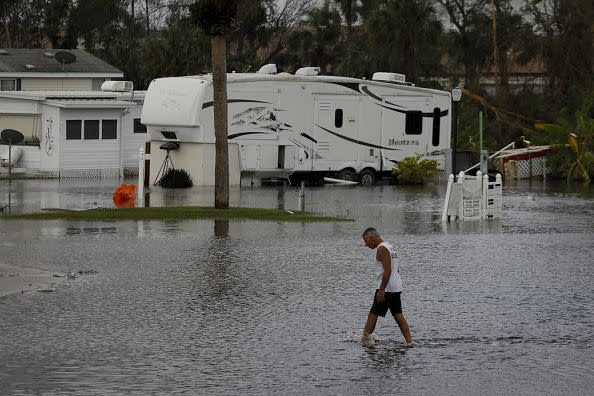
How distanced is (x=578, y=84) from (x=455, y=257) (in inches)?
1589

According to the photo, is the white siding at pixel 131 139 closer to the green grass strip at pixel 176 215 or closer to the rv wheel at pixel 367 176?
the rv wheel at pixel 367 176

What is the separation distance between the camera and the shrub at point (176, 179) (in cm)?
4219

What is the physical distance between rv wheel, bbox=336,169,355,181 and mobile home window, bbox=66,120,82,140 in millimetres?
9997

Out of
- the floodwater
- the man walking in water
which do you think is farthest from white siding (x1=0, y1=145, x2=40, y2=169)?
the man walking in water

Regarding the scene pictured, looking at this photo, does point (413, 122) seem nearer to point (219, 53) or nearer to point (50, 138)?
point (50, 138)

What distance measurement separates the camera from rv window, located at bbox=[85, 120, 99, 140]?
1876 inches

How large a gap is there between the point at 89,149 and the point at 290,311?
108ft

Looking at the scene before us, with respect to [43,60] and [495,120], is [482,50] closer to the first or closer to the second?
[495,120]

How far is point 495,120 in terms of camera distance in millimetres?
58312

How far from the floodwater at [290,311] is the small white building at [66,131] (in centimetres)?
1945

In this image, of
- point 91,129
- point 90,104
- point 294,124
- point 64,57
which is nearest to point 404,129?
point 294,124

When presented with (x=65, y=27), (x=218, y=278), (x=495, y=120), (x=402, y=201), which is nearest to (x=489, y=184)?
(x=402, y=201)

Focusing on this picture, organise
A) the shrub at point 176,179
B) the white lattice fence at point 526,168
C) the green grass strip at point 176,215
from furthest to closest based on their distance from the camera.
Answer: the white lattice fence at point 526,168
the shrub at point 176,179
the green grass strip at point 176,215

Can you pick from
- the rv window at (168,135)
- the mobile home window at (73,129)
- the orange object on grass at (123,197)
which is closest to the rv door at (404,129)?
the rv window at (168,135)
